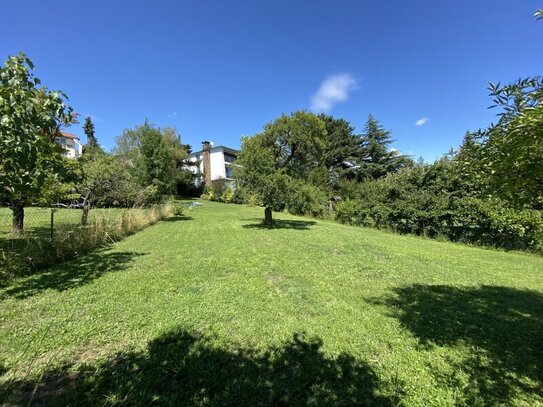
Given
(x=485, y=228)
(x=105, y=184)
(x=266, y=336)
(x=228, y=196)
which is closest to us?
(x=266, y=336)

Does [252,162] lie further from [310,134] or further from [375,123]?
[375,123]

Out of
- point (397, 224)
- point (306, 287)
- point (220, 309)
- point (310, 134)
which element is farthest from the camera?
point (397, 224)

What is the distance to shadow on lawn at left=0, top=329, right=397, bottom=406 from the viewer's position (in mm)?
2695

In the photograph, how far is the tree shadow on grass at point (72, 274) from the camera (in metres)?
5.31

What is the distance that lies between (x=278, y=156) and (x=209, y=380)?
13.5m

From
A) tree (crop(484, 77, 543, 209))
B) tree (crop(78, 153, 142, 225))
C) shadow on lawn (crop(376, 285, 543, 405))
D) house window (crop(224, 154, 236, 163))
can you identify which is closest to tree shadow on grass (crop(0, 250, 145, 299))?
tree (crop(78, 153, 142, 225))

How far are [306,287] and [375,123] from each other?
1336 inches

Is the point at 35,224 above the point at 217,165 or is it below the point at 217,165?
below

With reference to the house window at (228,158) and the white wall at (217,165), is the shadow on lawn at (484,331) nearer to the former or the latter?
the white wall at (217,165)

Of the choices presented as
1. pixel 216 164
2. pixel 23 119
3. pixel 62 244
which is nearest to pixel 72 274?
pixel 62 244

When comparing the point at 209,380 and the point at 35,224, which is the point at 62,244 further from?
the point at 35,224

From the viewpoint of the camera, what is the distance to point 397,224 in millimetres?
16672

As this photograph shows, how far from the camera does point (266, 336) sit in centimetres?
380

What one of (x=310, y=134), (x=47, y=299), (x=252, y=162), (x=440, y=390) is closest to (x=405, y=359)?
(x=440, y=390)
